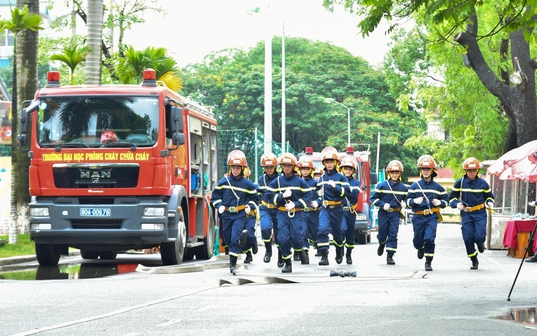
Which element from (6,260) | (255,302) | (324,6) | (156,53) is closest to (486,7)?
(324,6)

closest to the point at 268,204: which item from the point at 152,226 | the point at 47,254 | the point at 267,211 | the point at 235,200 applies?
the point at 267,211

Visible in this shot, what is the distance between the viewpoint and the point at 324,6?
112 feet

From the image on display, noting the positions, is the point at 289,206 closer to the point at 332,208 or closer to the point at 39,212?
the point at 332,208

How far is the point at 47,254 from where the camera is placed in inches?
755

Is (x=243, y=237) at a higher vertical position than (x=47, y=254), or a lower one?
higher

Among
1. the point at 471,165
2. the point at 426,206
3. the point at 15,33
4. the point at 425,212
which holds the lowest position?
the point at 425,212

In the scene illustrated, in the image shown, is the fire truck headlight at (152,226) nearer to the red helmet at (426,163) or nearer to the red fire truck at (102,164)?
the red fire truck at (102,164)

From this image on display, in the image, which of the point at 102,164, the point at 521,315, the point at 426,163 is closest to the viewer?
the point at 521,315

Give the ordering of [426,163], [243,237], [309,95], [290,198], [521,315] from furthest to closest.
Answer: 1. [309,95]
2. [426,163]
3. [290,198]
4. [243,237]
5. [521,315]

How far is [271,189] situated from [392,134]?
148ft

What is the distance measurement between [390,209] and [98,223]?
530cm

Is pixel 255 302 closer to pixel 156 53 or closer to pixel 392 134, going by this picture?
pixel 156 53

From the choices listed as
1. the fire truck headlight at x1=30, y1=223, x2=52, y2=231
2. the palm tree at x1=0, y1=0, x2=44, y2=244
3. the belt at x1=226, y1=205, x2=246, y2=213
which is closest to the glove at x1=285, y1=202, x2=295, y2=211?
the belt at x1=226, y1=205, x2=246, y2=213

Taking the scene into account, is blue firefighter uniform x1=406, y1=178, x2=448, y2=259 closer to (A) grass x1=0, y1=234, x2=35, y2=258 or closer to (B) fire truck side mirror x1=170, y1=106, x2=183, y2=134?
(B) fire truck side mirror x1=170, y1=106, x2=183, y2=134
